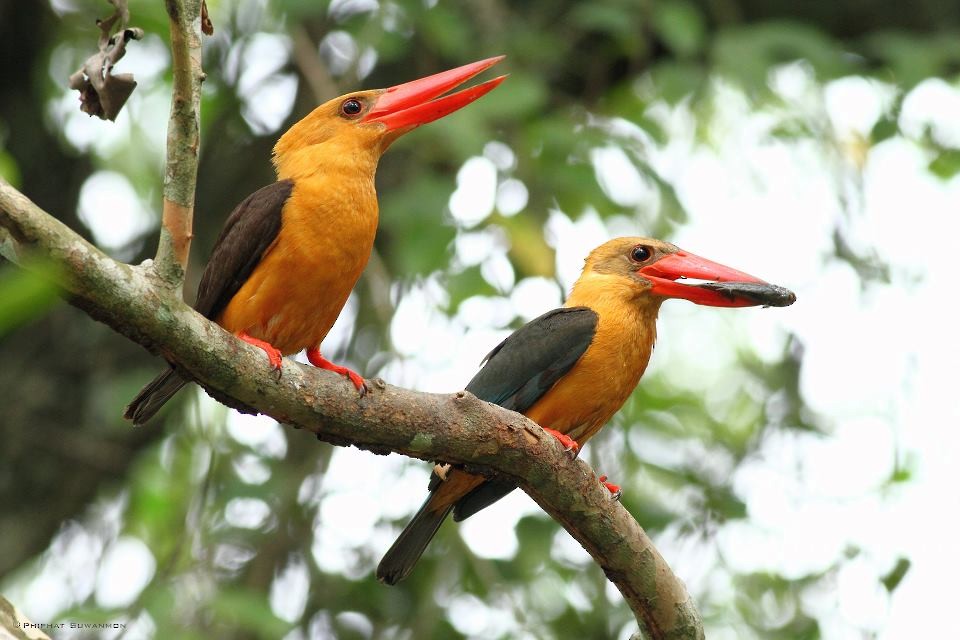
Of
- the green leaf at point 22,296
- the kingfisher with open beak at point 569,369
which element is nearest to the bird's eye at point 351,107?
the kingfisher with open beak at point 569,369

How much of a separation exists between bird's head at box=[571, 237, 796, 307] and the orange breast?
123 centimetres

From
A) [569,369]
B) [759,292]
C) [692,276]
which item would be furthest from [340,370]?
[692,276]

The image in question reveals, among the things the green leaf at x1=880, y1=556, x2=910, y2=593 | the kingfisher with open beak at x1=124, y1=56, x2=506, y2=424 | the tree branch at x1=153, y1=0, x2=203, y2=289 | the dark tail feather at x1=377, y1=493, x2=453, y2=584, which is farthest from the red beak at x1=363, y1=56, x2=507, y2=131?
the green leaf at x1=880, y1=556, x2=910, y2=593

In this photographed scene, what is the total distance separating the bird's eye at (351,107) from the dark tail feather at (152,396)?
1.23 m

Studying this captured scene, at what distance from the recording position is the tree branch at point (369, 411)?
2.46m

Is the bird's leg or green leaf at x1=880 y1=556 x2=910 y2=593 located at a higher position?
the bird's leg

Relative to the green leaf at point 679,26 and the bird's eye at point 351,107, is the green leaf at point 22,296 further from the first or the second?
A: the green leaf at point 679,26

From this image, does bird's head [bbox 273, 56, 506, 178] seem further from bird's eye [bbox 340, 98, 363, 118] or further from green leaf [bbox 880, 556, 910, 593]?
green leaf [bbox 880, 556, 910, 593]

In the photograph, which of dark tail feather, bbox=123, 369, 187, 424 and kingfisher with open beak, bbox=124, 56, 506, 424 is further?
kingfisher with open beak, bbox=124, 56, 506, 424

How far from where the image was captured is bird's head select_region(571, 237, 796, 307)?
4.07m

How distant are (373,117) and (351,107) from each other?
10 centimetres

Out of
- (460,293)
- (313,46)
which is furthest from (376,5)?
(460,293)

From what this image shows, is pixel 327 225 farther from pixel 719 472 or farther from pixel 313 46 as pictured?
pixel 719 472

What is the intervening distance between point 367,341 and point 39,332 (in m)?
1.82
